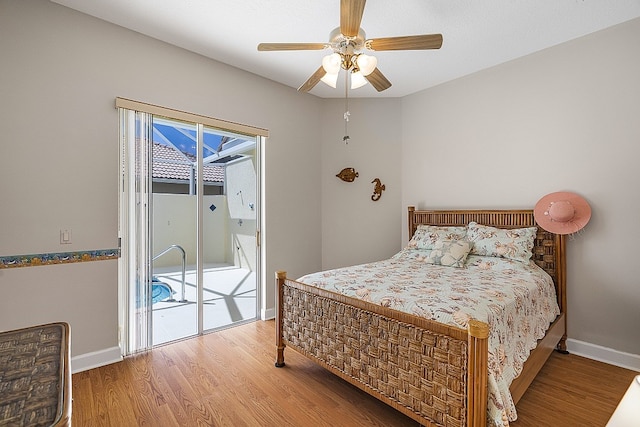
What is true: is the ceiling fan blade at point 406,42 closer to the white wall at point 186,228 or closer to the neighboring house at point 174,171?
the neighboring house at point 174,171

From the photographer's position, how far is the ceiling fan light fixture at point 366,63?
204cm

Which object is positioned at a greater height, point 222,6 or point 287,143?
point 222,6

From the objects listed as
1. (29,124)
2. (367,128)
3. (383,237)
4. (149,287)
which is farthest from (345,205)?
(29,124)

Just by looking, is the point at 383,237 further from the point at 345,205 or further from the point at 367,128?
the point at 367,128

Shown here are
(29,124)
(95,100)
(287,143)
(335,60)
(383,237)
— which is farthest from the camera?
(383,237)

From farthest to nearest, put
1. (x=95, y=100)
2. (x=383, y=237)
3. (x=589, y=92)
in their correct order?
(x=383, y=237) → (x=589, y=92) → (x=95, y=100)

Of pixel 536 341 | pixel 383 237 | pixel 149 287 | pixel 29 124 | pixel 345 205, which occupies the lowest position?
pixel 536 341

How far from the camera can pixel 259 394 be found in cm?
213

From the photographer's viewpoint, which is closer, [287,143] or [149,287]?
[149,287]

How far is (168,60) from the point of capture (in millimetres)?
2875

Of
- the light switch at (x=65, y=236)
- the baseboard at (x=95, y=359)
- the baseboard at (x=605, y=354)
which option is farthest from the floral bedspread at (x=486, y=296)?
the light switch at (x=65, y=236)

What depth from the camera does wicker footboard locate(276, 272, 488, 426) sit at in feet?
4.66

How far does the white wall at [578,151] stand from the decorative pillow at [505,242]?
0.35 meters

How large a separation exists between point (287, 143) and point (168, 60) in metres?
1.53
